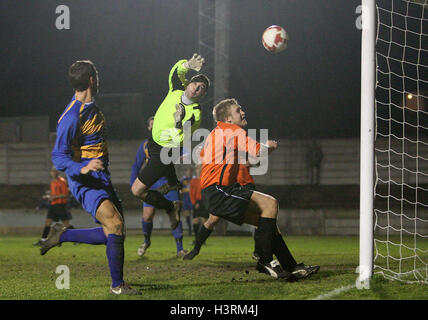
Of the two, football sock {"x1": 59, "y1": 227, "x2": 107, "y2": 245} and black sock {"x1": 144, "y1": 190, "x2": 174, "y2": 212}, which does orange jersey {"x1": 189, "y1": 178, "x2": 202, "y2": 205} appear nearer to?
black sock {"x1": 144, "y1": 190, "x2": 174, "y2": 212}

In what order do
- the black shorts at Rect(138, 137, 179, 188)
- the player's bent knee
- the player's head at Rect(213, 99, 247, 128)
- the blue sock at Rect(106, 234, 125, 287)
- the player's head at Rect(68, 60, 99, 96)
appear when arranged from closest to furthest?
the blue sock at Rect(106, 234, 125, 287)
the player's head at Rect(68, 60, 99, 96)
the player's head at Rect(213, 99, 247, 128)
the black shorts at Rect(138, 137, 179, 188)
the player's bent knee

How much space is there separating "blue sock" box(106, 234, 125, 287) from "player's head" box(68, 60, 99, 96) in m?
1.32

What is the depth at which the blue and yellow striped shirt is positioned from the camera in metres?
4.60

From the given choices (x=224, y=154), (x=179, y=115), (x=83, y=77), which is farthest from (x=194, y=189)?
(x=83, y=77)

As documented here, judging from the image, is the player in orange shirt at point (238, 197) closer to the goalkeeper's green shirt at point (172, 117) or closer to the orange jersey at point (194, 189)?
the goalkeeper's green shirt at point (172, 117)

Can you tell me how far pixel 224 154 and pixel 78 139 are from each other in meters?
1.47

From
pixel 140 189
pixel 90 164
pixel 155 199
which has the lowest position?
pixel 155 199

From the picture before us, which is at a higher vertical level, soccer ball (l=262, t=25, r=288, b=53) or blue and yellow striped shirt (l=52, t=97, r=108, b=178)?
soccer ball (l=262, t=25, r=288, b=53)

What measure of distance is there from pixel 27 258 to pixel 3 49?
17046 millimetres

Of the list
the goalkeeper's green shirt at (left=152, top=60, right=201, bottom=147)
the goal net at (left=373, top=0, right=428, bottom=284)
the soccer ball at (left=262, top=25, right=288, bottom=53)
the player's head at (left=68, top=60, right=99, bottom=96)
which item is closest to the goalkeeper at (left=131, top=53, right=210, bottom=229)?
the goalkeeper's green shirt at (left=152, top=60, right=201, bottom=147)

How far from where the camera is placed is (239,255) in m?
8.91

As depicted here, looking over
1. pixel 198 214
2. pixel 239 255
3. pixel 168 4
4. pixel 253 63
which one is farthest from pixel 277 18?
pixel 239 255

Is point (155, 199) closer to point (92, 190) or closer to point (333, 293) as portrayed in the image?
point (92, 190)

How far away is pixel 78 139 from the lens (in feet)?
15.5
